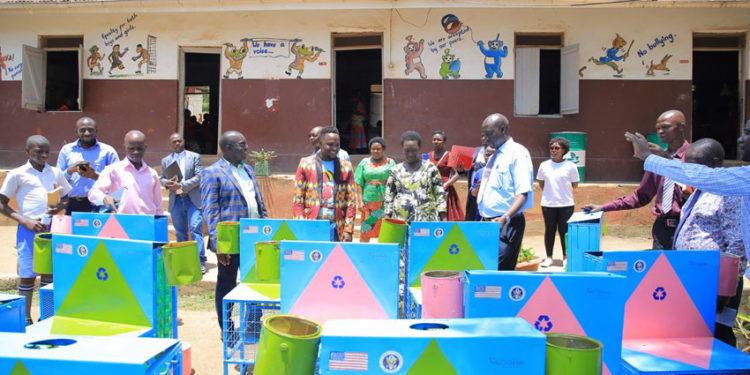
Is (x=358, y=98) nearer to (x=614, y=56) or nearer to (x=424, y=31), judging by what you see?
(x=424, y=31)

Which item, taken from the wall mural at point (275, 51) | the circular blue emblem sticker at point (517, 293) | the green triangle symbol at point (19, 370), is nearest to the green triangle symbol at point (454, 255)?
the circular blue emblem sticker at point (517, 293)

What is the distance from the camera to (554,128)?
9.72 m

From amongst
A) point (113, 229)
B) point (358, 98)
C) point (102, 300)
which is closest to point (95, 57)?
point (358, 98)

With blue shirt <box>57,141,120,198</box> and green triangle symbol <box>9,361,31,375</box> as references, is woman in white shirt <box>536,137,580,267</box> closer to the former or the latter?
blue shirt <box>57,141,120,198</box>

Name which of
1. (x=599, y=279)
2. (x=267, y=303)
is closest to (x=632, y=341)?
(x=599, y=279)

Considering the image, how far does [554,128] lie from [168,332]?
8023 millimetres

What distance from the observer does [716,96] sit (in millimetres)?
12609

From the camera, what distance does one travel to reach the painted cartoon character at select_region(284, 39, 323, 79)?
32.0ft

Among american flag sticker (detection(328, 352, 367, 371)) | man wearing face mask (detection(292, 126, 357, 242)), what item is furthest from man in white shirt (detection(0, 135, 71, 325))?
american flag sticker (detection(328, 352, 367, 371))

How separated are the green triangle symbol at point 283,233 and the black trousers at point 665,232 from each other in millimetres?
2797

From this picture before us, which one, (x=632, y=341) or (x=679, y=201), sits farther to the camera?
(x=679, y=201)

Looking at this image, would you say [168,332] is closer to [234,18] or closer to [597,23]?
[234,18]

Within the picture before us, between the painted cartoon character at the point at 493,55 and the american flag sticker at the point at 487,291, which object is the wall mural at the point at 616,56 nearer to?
the painted cartoon character at the point at 493,55

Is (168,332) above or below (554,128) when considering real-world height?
below
